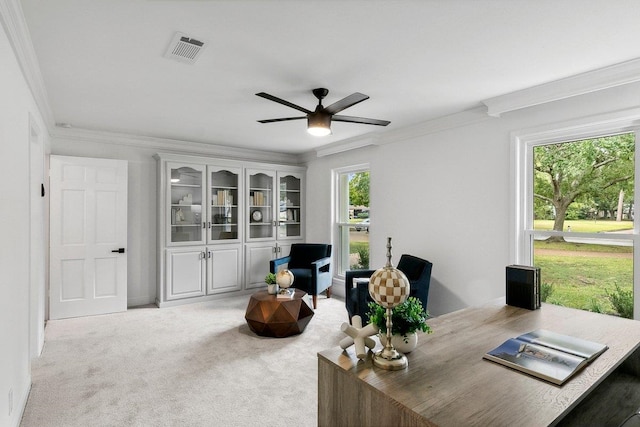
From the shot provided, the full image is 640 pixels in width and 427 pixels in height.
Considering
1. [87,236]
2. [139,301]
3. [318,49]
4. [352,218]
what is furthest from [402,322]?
[139,301]

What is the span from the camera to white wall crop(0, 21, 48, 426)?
5.74ft

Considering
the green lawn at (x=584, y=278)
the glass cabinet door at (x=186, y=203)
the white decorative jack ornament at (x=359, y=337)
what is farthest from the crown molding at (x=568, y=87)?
the glass cabinet door at (x=186, y=203)

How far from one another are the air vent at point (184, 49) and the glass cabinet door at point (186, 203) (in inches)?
109

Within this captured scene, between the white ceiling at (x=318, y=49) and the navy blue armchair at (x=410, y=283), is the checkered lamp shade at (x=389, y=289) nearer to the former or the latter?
the white ceiling at (x=318, y=49)

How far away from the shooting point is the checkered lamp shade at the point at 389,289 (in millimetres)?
1329

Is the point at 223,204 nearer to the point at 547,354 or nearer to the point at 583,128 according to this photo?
the point at 583,128

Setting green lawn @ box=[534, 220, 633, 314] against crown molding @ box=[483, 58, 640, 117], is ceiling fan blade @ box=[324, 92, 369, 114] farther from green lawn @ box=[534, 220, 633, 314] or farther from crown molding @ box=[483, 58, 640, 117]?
green lawn @ box=[534, 220, 633, 314]


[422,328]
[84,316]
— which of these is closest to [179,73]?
[422,328]

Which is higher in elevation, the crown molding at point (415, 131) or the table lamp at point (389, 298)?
the crown molding at point (415, 131)

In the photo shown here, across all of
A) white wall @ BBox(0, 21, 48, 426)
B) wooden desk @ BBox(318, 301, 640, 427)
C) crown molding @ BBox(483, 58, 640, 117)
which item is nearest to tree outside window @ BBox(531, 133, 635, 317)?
crown molding @ BBox(483, 58, 640, 117)

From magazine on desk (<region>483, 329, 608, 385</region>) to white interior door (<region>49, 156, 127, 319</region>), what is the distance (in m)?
4.59

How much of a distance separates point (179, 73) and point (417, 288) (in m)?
2.86

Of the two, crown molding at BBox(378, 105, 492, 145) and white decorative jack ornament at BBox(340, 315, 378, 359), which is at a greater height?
crown molding at BBox(378, 105, 492, 145)

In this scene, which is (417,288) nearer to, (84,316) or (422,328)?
(422,328)
